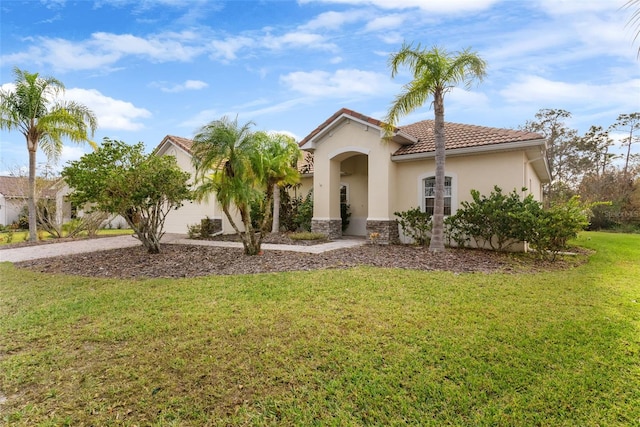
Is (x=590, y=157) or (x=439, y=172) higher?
(x=590, y=157)

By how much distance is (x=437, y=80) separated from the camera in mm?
11648

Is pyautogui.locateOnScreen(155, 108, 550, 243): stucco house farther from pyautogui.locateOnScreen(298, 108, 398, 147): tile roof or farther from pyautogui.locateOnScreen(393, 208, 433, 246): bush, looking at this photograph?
pyautogui.locateOnScreen(393, 208, 433, 246): bush

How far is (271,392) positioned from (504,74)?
1438 centimetres

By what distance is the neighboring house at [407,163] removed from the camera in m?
12.8

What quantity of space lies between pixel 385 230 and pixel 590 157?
35607 millimetres

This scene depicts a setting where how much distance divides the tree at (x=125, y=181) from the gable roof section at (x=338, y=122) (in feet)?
22.1

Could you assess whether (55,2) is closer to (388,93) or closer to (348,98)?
(388,93)

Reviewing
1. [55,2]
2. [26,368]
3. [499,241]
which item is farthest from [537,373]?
[55,2]

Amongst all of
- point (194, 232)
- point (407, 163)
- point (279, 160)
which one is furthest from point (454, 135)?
point (194, 232)

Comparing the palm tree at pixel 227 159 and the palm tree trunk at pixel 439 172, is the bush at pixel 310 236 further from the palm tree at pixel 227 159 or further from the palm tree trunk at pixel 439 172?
the palm tree trunk at pixel 439 172

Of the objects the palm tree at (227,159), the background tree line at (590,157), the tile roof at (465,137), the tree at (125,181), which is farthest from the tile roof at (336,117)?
the background tree line at (590,157)

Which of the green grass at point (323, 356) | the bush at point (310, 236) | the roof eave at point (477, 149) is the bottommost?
the green grass at point (323, 356)

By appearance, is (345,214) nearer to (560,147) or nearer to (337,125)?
(337,125)

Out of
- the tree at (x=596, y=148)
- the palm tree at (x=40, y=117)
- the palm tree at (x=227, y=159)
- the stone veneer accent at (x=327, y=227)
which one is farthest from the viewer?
the tree at (x=596, y=148)
